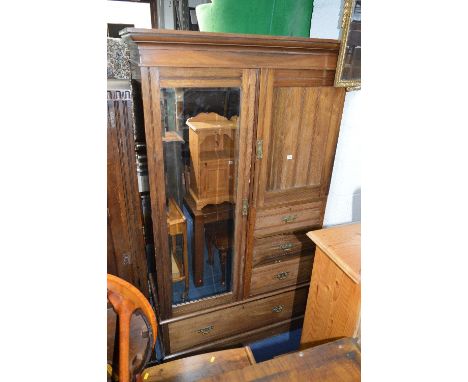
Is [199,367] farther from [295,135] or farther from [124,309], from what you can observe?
[295,135]

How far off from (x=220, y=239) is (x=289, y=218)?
19.1 inches

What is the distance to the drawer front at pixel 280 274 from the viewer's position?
204 centimetres

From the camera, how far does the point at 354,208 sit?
1819mm

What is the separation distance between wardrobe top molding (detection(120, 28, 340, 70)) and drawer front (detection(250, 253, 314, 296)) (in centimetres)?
129

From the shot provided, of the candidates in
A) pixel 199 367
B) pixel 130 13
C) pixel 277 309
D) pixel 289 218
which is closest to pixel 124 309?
pixel 199 367

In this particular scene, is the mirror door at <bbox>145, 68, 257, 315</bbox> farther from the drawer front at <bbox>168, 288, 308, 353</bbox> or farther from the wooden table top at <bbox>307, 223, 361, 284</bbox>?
the wooden table top at <bbox>307, 223, 361, 284</bbox>

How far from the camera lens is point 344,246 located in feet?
3.77

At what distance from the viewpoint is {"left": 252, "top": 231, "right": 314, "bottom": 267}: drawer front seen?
1.96 meters

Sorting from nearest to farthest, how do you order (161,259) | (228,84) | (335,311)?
(335,311) < (228,84) < (161,259)
